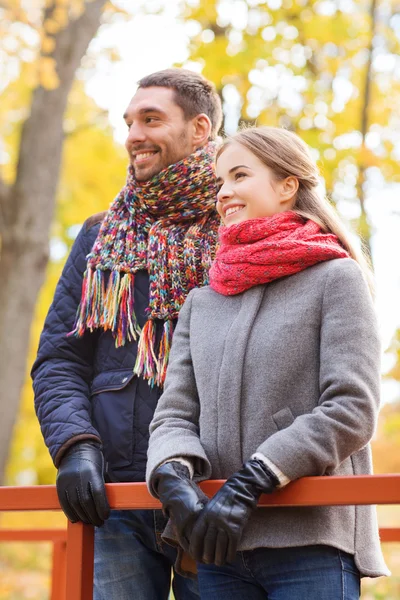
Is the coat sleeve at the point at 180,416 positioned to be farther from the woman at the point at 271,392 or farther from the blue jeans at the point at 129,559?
the blue jeans at the point at 129,559

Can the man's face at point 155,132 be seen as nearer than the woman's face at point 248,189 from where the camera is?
No

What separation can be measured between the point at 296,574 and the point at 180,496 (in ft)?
1.07

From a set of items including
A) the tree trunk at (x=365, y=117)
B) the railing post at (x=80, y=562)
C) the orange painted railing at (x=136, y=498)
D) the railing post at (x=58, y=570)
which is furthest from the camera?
the tree trunk at (x=365, y=117)

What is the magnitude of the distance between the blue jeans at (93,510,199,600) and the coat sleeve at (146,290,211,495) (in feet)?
1.51

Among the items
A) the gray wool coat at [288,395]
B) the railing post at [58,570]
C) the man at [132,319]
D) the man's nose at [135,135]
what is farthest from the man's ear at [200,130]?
the railing post at [58,570]

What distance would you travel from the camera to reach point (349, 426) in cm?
188

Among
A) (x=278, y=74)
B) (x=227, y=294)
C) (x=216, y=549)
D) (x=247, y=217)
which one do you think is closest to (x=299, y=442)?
(x=216, y=549)

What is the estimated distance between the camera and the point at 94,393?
2.63m

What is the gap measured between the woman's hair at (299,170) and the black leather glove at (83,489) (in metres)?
0.92

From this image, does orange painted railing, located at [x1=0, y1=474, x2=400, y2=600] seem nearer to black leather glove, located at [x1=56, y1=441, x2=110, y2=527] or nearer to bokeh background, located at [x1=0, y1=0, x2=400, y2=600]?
black leather glove, located at [x1=56, y1=441, x2=110, y2=527]

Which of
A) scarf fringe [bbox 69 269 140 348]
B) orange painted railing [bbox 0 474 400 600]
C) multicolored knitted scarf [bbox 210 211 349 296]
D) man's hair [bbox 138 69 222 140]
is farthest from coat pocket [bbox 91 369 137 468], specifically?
man's hair [bbox 138 69 222 140]

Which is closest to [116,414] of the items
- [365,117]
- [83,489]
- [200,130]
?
[83,489]

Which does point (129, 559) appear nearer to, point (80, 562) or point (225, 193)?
point (80, 562)

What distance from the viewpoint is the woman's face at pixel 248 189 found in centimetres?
230
